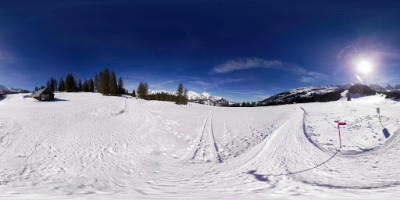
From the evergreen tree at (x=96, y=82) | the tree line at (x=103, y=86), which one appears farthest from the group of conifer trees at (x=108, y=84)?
the evergreen tree at (x=96, y=82)

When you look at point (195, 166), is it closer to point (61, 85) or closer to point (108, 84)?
point (108, 84)

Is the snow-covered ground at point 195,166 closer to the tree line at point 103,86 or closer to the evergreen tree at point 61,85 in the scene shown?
the tree line at point 103,86

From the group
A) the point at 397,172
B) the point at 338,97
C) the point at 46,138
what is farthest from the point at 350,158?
the point at 338,97

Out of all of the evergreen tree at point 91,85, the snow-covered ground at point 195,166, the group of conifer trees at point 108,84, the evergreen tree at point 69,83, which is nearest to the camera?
the snow-covered ground at point 195,166

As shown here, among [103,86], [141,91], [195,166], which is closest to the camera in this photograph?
[195,166]

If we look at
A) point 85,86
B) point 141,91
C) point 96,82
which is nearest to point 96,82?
point 96,82

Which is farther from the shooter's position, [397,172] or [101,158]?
[101,158]

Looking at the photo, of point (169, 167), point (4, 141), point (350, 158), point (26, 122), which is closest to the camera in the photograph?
point (169, 167)

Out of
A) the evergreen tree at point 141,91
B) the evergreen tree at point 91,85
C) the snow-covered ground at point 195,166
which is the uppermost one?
the evergreen tree at point 91,85

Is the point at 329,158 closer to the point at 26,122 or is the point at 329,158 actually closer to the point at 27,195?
the point at 27,195

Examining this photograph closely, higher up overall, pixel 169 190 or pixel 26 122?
pixel 26 122

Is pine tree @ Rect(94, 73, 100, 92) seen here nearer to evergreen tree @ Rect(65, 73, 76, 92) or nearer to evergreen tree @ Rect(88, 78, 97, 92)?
evergreen tree @ Rect(88, 78, 97, 92)

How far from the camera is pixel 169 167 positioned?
7.49 metres

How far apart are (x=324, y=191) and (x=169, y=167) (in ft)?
20.7
